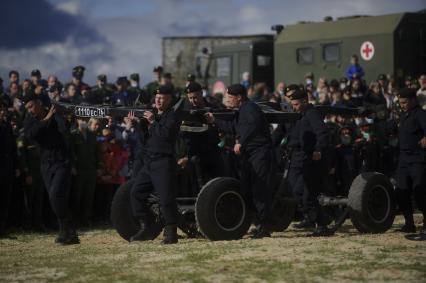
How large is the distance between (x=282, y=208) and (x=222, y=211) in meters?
2.08

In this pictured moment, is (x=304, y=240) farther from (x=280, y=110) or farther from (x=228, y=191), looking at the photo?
(x=280, y=110)

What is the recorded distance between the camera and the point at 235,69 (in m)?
27.8

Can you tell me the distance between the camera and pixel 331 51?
26344 millimetres

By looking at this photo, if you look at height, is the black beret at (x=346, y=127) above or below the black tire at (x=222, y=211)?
above

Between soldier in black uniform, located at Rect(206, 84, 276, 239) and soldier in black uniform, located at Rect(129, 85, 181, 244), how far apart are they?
0.66m

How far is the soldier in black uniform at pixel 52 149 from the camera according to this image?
42.5ft

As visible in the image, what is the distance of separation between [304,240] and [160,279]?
362 cm

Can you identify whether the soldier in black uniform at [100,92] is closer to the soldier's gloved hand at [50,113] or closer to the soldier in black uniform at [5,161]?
the soldier in black uniform at [5,161]

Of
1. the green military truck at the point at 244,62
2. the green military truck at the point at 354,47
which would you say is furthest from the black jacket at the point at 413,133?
the green military truck at the point at 244,62

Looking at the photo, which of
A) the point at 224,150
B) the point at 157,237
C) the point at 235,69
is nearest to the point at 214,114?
the point at 157,237

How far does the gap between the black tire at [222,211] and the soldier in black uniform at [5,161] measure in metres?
4.04

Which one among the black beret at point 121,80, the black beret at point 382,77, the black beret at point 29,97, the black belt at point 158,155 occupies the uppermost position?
the black beret at point 382,77

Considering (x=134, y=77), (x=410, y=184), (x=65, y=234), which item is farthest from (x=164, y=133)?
(x=134, y=77)

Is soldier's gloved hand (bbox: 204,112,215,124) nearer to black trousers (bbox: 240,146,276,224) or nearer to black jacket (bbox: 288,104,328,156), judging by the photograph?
black trousers (bbox: 240,146,276,224)
